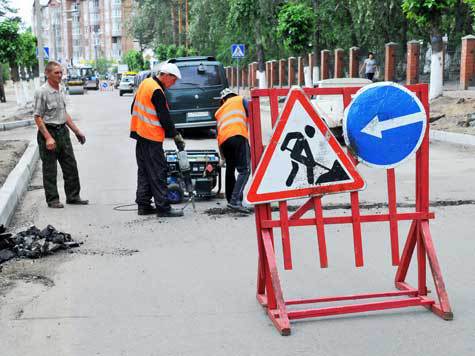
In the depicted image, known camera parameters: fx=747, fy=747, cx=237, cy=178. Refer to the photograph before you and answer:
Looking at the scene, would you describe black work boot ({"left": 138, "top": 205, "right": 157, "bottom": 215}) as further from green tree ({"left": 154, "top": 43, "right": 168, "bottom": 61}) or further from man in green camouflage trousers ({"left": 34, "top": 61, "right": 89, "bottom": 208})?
green tree ({"left": 154, "top": 43, "right": 168, "bottom": 61})

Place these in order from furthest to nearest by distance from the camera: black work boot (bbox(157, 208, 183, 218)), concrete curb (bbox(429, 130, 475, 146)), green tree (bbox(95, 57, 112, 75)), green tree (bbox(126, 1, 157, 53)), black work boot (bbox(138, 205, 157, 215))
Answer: green tree (bbox(95, 57, 112, 75))
green tree (bbox(126, 1, 157, 53))
concrete curb (bbox(429, 130, 475, 146))
black work boot (bbox(138, 205, 157, 215))
black work boot (bbox(157, 208, 183, 218))

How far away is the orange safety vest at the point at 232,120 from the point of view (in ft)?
30.6

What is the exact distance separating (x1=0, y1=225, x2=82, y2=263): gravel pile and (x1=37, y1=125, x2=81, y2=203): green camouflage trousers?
2.18 metres

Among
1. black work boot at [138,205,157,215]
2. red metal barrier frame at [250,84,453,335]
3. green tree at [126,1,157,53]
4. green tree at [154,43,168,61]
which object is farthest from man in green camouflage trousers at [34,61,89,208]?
green tree at [154,43,168,61]

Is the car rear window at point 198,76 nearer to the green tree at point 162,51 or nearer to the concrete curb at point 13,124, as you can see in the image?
the concrete curb at point 13,124

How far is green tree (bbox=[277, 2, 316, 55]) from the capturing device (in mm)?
36469

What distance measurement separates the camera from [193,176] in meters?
9.90

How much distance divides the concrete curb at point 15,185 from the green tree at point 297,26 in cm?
2325

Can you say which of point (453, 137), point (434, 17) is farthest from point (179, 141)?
point (434, 17)

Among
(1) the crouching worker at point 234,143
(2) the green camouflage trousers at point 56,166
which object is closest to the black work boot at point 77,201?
(2) the green camouflage trousers at point 56,166

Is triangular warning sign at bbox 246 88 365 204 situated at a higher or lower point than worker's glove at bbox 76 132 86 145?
higher

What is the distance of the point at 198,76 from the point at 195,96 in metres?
0.55

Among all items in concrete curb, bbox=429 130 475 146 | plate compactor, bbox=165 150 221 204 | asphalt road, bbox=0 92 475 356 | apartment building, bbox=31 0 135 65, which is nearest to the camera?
asphalt road, bbox=0 92 475 356

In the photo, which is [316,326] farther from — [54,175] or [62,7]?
[62,7]
